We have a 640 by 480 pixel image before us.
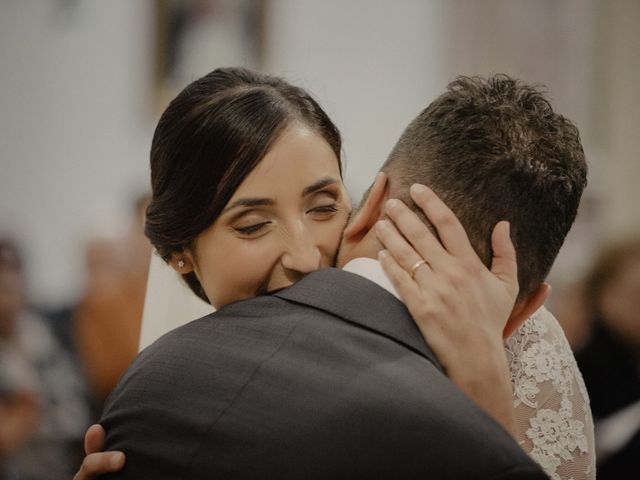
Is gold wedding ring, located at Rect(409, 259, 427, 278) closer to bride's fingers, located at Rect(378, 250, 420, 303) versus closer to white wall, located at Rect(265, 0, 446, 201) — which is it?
bride's fingers, located at Rect(378, 250, 420, 303)

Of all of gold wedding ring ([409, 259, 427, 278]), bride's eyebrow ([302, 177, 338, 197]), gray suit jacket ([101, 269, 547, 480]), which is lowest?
gray suit jacket ([101, 269, 547, 480])

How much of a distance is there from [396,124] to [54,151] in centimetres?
227

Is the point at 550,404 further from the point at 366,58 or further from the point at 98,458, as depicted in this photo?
the point at 366,58

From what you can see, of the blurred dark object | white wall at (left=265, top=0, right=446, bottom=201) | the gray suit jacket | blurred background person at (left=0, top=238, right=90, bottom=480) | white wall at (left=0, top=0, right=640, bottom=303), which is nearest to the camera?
the gray suit jacket

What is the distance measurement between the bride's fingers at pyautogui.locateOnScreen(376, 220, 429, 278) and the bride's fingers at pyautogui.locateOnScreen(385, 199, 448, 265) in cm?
1

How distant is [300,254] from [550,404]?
668mm

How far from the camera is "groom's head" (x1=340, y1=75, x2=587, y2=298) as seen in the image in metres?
1.46

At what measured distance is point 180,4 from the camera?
5.77m

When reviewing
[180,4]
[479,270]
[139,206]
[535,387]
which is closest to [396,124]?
[180,4]

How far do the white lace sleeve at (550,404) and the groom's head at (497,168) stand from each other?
15.8 inches

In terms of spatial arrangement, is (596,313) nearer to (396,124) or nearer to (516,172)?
(516,172)

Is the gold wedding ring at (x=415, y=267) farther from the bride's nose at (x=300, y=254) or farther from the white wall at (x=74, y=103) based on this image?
the white wall at (x=74, y=103)

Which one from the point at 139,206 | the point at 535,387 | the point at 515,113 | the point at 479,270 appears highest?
the point at 515,113

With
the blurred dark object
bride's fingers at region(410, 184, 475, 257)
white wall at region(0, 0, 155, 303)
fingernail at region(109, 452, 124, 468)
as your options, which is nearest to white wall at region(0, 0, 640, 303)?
white wall at region(0, 0, 155, 303)
